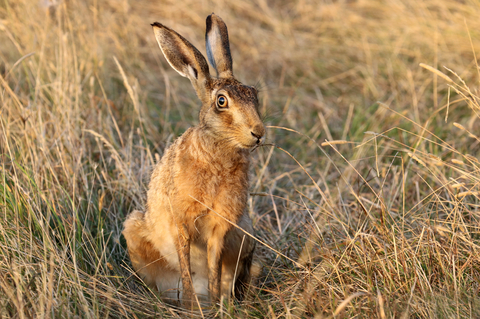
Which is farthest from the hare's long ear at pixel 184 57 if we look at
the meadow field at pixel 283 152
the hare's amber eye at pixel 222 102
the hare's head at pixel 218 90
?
the meadow field at pixel 283 152

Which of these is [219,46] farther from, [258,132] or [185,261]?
[185,261]

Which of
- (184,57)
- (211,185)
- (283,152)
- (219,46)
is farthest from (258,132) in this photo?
(283,152)

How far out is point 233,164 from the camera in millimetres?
3666

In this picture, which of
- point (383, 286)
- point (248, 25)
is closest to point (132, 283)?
point (383, 286)

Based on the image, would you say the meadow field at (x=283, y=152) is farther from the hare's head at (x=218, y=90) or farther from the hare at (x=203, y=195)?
the hare's head at (x=218, y=90)

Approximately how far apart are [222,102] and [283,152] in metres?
2.51

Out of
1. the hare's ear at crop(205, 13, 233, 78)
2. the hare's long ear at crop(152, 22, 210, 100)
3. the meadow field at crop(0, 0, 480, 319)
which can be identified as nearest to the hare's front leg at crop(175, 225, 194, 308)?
the meadow field at crop(0, 0, 480, 319)

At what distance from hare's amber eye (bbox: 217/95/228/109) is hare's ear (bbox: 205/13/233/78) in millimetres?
490

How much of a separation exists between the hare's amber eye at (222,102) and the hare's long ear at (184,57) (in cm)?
26

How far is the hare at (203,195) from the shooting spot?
11.7ft

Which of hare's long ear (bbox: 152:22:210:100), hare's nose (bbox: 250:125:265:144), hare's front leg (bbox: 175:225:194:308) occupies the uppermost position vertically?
hare's long ear (bbox: 152:22:210:100)

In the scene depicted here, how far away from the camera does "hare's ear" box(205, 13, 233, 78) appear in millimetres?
4031

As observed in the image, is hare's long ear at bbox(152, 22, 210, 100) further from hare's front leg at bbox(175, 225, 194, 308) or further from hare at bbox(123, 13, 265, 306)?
hare's front leg at bbox(175, 225, 194, 308)

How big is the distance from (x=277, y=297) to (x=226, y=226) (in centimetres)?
61
